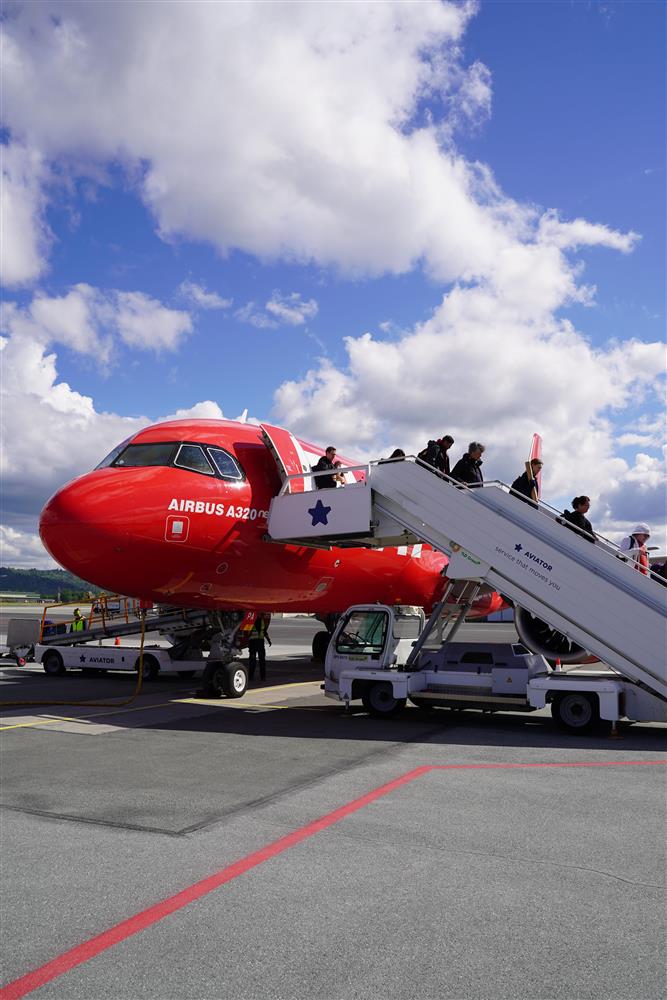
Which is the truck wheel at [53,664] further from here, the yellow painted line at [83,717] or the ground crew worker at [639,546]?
the ground crew worker at [639,546]

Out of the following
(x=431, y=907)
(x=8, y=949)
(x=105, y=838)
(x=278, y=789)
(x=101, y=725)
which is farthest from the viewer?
(x=101, y=725)

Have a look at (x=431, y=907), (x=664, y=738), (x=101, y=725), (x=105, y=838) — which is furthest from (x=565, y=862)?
(x=101, y=725)

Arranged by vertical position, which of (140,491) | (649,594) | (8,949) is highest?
(140,491)

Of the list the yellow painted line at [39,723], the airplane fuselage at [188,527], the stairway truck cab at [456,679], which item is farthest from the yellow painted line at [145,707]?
the stairway truck cab at [456,679]

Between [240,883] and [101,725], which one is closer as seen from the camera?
[240,883]

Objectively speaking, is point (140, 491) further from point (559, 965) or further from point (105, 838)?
point (559, 965)

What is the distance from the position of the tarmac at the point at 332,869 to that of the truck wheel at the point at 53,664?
12181 mm

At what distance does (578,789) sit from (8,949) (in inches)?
239

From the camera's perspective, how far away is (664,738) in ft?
38.1

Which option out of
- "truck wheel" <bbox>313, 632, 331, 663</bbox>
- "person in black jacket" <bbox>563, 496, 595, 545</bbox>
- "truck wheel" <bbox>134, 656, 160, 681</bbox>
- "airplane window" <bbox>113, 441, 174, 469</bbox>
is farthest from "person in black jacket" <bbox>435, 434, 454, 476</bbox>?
"truck wheel" <bbox>313, 632, 331, 663</bbox>

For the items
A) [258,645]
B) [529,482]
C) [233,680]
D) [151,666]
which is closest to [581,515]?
[529,482]

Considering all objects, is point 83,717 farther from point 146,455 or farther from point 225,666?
point 146,455

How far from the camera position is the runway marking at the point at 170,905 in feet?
13.5

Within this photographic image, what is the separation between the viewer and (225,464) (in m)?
14.4
